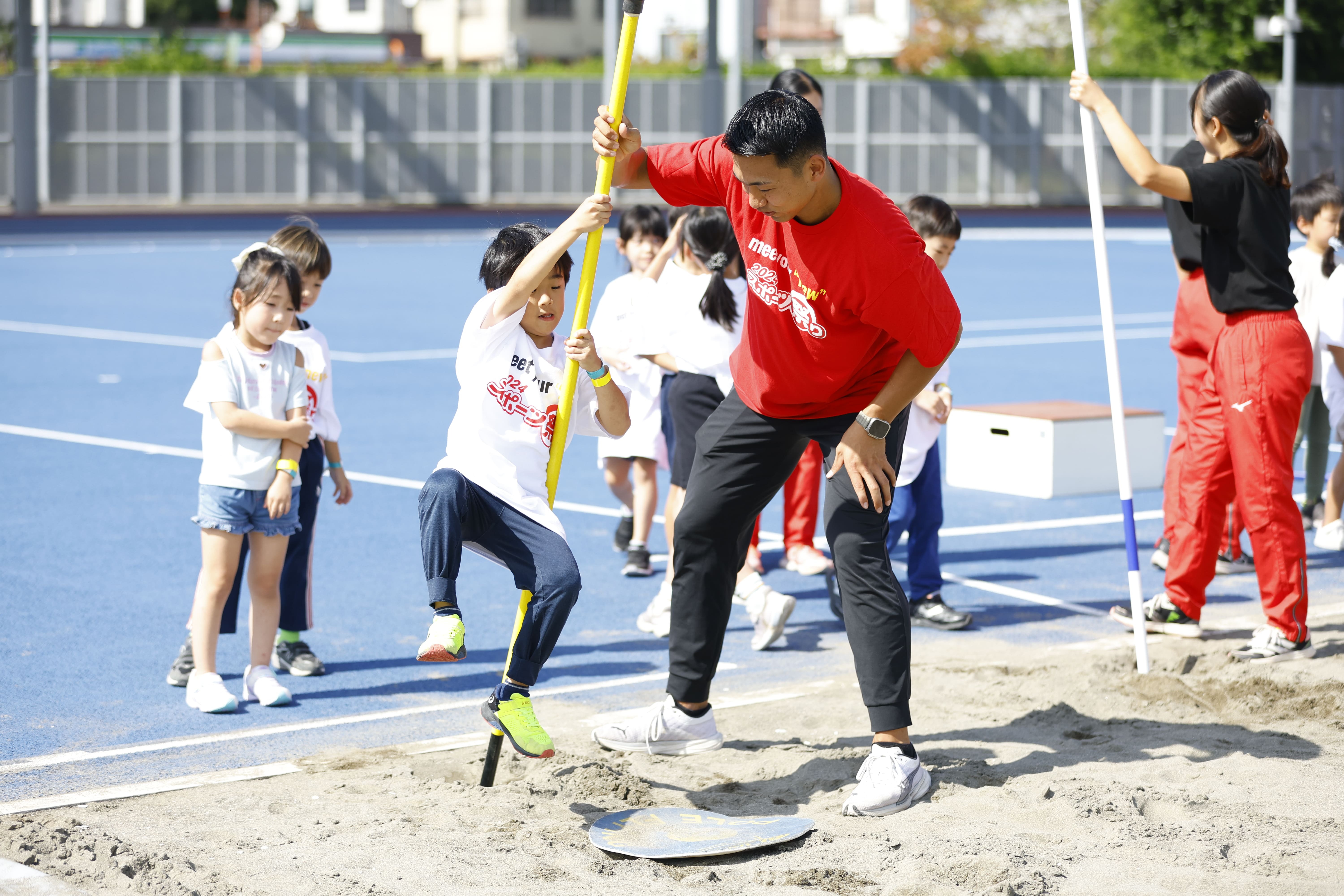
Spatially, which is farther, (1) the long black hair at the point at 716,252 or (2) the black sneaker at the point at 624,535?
(2) the black sneaker at the point at 624,535

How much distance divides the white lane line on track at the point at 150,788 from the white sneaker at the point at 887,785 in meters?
1.73

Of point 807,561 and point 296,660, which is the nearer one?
point 296,660

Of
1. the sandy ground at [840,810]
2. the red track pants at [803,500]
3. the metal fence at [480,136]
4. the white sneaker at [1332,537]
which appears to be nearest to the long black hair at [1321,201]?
the white sneaker at [1332,537]

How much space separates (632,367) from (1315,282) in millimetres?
3801

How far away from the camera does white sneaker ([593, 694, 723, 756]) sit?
5137 mm

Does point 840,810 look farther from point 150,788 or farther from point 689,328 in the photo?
point 689,328

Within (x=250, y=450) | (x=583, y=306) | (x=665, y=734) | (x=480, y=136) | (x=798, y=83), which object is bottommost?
(x=665, y=734)

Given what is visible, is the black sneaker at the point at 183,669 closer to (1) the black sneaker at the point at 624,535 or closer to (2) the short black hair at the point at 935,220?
(1) the black sneaker at the point at 624,535

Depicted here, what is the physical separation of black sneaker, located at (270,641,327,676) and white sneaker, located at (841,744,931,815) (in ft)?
7.69

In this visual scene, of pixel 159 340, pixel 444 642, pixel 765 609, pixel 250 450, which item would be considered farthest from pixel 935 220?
pixel 159 340

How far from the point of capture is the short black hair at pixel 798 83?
768 cm

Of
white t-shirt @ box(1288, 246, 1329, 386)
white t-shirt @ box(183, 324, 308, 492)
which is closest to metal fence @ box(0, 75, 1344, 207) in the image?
white t-shirt @ box(1288, 246, 1329, 386)

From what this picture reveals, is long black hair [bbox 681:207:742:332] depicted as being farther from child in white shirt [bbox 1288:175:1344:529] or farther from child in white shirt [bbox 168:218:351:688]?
child in white shirt [bbox 1288:175:1344:529]

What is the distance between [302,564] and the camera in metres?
6.17
